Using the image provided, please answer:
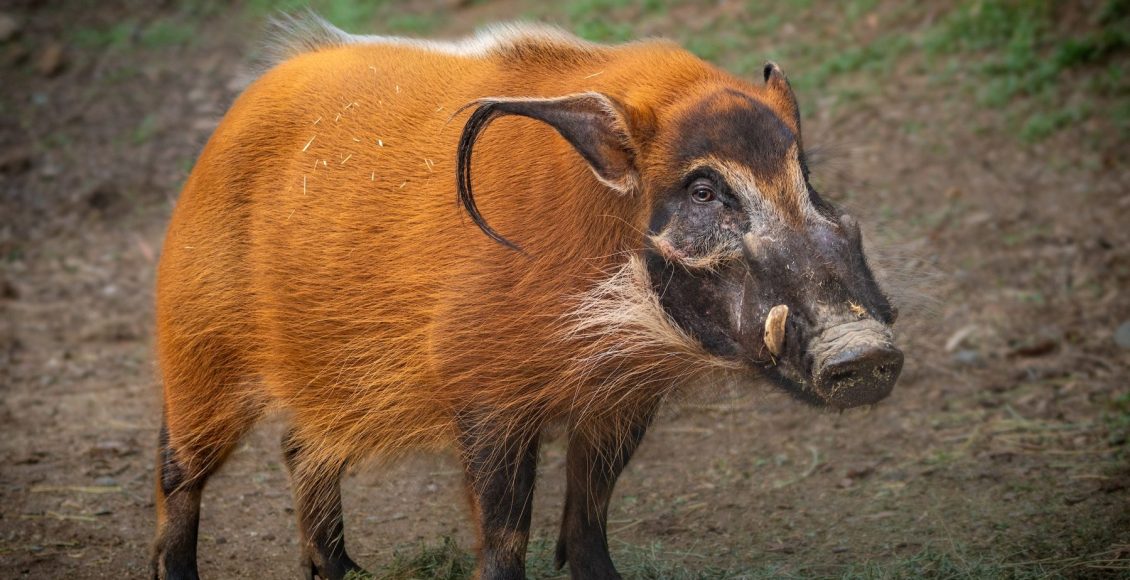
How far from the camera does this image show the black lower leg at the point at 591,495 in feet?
12.4

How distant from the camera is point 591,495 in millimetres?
3854

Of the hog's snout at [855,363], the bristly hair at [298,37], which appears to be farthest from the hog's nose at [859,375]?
the bristly hair at [298,37]

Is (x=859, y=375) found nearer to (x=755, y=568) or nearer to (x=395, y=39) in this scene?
(x=755, y=568)

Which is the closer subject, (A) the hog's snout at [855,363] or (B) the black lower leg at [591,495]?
(A) the hog's snout at [855,363]

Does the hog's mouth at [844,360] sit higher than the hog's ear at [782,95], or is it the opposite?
the hog's ear at [782,95]

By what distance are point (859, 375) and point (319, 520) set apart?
2.11 meters

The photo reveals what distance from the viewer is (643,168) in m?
3.21

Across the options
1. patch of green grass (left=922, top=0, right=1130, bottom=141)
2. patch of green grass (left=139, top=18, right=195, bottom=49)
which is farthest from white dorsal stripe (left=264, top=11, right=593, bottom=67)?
patch of green grass (left=139, top=18, right=195, bottom=49)

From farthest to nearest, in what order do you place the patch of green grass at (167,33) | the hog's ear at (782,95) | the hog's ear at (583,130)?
the patch of green grass at (167,33) → the hog's ear at (782,95) → the hog's ear at (583,130)

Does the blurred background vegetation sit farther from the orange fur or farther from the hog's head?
the hog's head

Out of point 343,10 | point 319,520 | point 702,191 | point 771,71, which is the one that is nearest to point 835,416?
point 771,71

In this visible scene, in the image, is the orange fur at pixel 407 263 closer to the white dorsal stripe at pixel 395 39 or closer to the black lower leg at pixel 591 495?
the white dorsal stripe at pixel 395 39

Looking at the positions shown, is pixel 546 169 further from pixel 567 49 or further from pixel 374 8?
pixel 374 8

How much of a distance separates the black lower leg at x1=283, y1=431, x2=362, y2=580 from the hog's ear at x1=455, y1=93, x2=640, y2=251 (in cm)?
135
